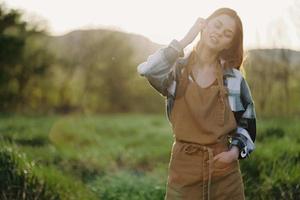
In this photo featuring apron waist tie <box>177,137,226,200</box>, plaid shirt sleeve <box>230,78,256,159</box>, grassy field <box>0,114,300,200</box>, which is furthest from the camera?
grassy field <box>0,114,300,200</box>

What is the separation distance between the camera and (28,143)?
10531 mm

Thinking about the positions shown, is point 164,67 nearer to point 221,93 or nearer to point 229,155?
point 221,93

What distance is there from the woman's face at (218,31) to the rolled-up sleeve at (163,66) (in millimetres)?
168

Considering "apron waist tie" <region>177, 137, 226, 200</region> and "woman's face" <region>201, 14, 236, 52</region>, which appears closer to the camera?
"apron waist tie" <region>177, 137, 226, 200</region>

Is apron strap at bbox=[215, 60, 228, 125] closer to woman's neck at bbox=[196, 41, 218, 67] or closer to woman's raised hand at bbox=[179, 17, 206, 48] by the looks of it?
woman's neck at bbox=[196, 41, 218, 67]

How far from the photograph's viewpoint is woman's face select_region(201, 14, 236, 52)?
11.4 ft

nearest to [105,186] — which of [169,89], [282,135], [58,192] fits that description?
[58,192]

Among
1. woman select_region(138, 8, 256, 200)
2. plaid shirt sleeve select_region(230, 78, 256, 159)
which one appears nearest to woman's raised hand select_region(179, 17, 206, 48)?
woman select_region(138, 8, 256, 200)

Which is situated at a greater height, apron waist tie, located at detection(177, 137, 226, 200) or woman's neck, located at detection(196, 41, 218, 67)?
woman's neck, located at detection(196, 41, 218, 67)

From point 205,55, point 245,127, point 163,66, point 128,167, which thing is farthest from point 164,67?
point 128,167

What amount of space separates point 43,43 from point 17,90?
8.45 ft

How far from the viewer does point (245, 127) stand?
3523mm

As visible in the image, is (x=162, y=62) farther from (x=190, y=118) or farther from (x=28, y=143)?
(x=28, y=143)

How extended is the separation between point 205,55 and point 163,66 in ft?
0.88
